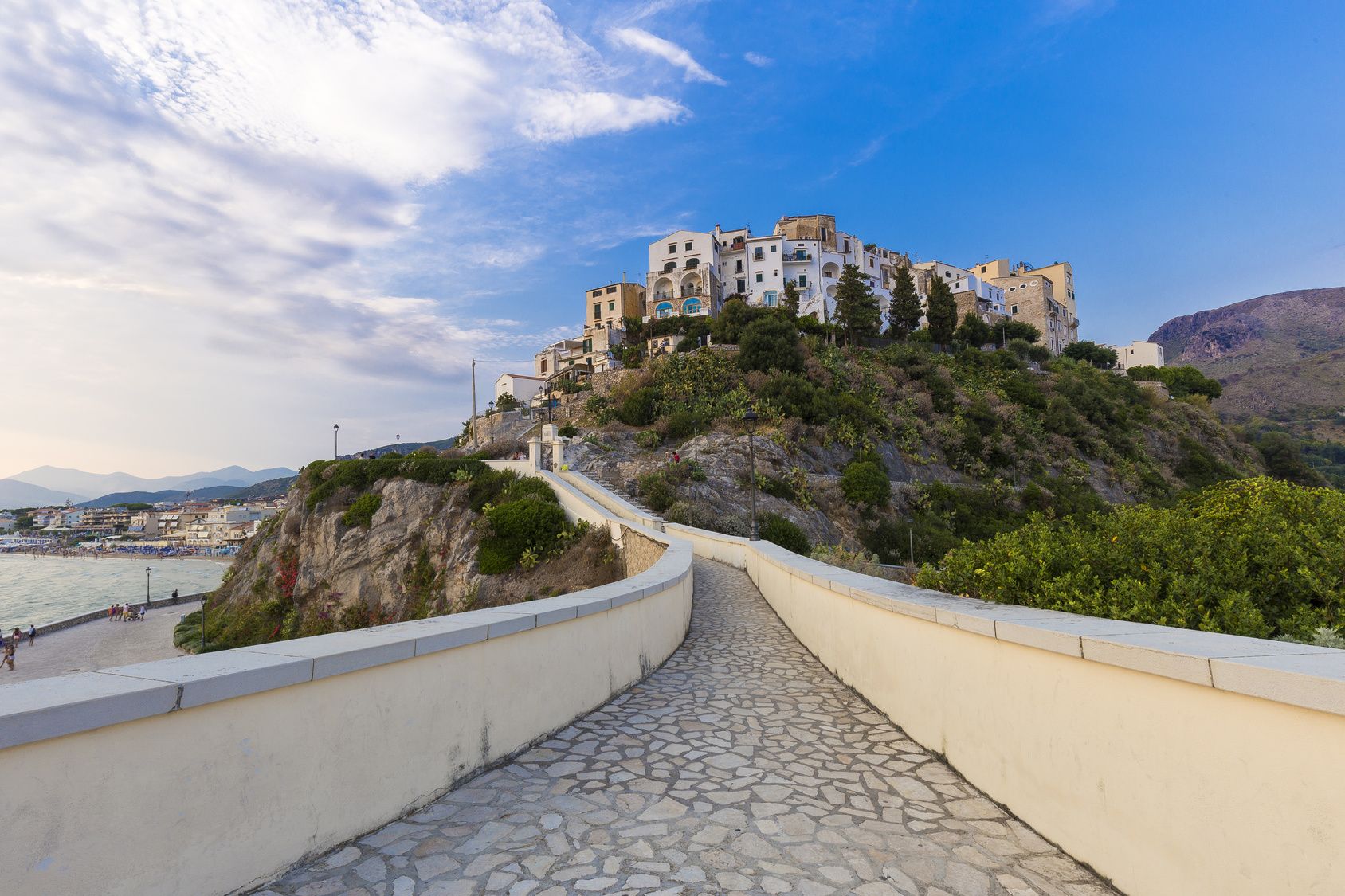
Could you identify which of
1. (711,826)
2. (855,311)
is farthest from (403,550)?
(855,311)

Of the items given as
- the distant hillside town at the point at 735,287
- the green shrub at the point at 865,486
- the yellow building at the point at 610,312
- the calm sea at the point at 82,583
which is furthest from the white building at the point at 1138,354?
the calm sea at the point at 82,583

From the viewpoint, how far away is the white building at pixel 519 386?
5612cm

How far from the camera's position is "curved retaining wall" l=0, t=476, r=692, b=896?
2025 millimetres

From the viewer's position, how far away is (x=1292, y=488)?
235 inches

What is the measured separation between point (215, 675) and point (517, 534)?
60.0ft

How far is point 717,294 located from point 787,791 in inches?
2374

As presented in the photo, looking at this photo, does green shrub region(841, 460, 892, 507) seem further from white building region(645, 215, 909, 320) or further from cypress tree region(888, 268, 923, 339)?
white building region(645, 215, 909, 320)

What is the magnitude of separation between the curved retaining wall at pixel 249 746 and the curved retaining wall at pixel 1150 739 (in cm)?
297

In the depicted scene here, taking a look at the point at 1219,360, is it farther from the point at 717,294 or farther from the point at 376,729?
the point at 376,729

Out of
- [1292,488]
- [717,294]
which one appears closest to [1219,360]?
[717,294]

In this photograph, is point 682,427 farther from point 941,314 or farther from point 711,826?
point 941,314

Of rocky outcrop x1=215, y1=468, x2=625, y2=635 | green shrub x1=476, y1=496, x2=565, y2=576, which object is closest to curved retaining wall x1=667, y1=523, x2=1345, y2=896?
rocky outcrop x1=215, y1=468, x2=625, y2=635

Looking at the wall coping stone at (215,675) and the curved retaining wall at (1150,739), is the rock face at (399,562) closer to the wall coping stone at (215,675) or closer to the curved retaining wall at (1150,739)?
the wall coping stone at (215,675)

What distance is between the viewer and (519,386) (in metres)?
56.4
